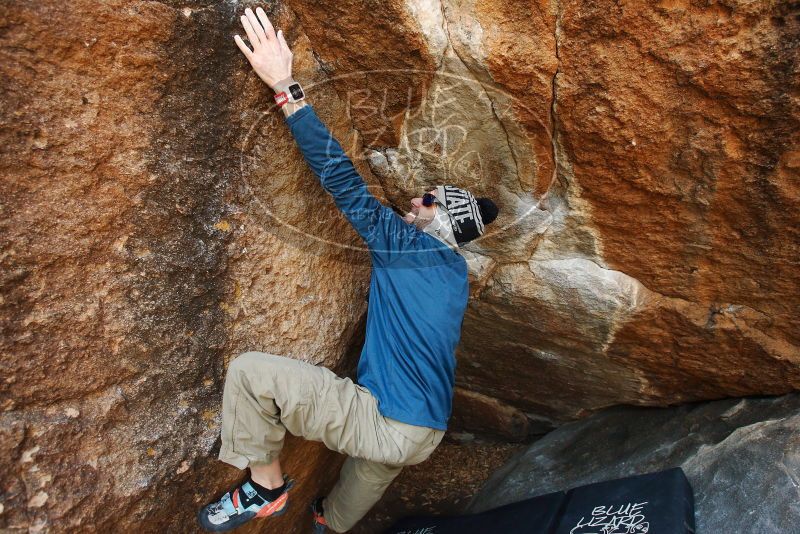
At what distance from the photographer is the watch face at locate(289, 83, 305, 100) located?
2.08 meters

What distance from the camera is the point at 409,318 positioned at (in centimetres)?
238

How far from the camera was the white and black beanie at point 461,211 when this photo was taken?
7.71 feet

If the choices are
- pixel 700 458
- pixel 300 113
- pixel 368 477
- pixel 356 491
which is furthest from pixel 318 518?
pixel 300 113

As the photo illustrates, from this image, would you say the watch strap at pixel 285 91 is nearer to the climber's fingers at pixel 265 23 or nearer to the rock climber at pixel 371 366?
the rock climber at pixel 371 366

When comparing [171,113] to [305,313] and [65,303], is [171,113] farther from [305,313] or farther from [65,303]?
[305,313]

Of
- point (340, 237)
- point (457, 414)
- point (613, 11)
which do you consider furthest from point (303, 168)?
point (457, 414)

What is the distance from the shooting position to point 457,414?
3.95m

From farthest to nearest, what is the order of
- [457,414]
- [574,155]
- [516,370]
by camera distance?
1. [457,414]
2. [516,370]
3. [574,155]

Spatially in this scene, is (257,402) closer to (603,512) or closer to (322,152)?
(322,152)

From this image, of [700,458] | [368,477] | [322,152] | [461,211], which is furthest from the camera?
[700,458]

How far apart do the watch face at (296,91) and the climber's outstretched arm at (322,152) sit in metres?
0.02

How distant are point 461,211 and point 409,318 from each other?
0.44 metres

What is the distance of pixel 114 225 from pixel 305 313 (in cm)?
80

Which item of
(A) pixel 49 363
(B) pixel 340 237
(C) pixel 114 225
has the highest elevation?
(C) pixel 114 225
